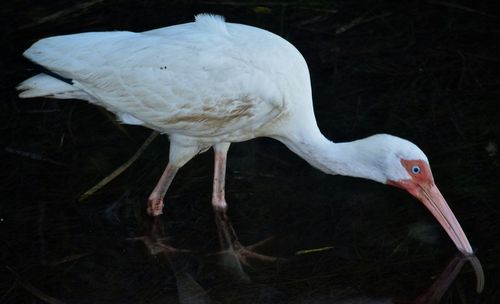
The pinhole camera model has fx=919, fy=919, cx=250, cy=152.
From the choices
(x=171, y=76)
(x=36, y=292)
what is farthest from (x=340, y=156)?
(x=36, y=292)

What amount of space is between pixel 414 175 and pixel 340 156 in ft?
1.76

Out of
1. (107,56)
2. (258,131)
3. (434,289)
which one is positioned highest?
(107,56)

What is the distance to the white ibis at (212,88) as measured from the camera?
6.18m

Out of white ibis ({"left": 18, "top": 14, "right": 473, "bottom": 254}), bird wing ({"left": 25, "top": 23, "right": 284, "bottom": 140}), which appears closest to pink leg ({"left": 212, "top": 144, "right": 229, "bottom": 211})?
white ibis ({"left": 18, "top": 14, "right": 473, "bottom": 254})

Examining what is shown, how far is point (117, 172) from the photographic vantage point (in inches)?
281

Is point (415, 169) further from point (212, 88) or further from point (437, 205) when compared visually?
point (212, 88)

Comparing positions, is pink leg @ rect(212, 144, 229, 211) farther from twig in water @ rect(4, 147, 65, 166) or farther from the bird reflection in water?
twig in water @ rect(4, 147, 65, 166)

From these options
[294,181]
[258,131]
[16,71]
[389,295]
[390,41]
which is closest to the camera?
[389,295]

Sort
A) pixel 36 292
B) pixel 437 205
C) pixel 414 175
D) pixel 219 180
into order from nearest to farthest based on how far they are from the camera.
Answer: pixel 36 292
pixel 414 175
pixel 437 205
pixel 219 180

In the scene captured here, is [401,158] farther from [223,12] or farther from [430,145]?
[223,12]

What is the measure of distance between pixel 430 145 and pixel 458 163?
1.07 ft

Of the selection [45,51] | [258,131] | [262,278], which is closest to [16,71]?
[45,51]

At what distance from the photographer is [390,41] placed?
885 centimetres

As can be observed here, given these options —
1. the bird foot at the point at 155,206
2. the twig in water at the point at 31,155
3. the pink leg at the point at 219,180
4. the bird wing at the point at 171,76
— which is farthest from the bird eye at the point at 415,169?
the twig in water at the point at 31,155
